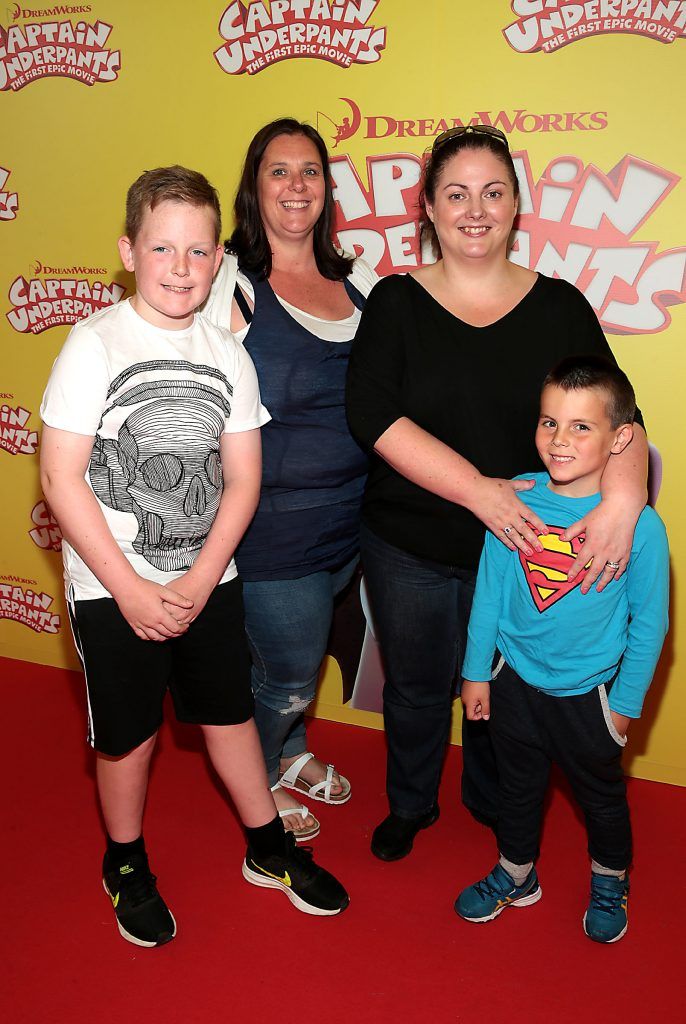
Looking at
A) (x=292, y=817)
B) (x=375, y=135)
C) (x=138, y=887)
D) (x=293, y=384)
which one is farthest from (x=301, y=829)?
(x=375, y=135)

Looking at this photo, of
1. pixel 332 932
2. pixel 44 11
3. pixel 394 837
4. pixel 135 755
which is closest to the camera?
pixel 135 755

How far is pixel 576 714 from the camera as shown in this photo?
1.80m

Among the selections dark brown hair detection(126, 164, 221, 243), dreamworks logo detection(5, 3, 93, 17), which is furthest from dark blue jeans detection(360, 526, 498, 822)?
dreamworks logo detection(5, 3, 93, 17)

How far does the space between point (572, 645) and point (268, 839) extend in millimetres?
846

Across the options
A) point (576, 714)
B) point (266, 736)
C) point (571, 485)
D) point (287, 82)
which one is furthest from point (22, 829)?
point (287, 82)

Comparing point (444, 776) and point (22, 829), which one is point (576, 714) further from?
point (22, 829)

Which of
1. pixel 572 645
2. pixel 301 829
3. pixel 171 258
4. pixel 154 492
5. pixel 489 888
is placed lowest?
pixel 301 829

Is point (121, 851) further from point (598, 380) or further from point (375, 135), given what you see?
point (375, 135)

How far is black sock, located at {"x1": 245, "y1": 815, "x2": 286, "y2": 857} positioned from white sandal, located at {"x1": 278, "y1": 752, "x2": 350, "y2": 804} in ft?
1.21

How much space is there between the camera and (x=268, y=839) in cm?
206

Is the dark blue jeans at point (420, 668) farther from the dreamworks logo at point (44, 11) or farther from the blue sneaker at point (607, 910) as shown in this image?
the dreamworks logo at point (44, 11)

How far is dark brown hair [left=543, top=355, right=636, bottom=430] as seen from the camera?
1.67 m

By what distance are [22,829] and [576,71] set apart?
2376 mm

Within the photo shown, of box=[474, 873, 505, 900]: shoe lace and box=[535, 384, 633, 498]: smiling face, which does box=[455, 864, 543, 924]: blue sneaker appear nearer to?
box=[474, 873, 505, 900]: shoe lace
